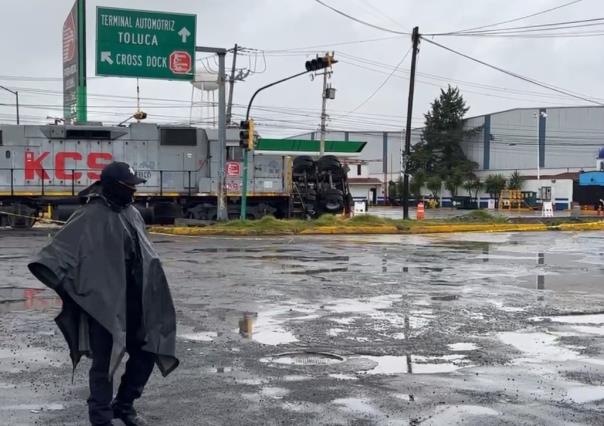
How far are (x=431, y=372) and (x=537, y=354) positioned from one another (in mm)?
1433

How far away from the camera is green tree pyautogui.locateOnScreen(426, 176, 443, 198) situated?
262ft

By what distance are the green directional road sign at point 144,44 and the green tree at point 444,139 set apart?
2441 inches

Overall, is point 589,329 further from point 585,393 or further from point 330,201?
point 330,201

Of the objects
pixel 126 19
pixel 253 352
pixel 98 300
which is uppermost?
pixel 126 19

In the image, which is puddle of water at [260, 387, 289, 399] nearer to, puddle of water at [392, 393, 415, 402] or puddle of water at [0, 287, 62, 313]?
puddle of water at [392, 393, 415, 402]

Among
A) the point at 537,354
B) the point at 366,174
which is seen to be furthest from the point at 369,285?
the point at 366,174

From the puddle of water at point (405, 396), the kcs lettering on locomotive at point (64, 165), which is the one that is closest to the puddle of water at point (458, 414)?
the puddle of water at point (405, 396)

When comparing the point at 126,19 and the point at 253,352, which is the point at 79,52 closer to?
the point at 126,19

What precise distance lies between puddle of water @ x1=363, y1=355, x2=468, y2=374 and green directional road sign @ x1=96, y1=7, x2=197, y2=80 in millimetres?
20421

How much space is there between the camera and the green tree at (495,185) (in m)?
71.8

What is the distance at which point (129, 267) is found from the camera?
4.54m

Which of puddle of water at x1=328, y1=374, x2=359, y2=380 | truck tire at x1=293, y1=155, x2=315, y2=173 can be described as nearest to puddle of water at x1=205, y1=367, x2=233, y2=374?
puddle of water at x1=328, y1=374, x2=359, y2=380

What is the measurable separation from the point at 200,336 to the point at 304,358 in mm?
1500

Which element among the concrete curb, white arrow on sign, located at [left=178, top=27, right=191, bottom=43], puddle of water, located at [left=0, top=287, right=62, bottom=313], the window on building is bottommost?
puddle of water, located at [left=0, top=287, right=62, bottom=313]
